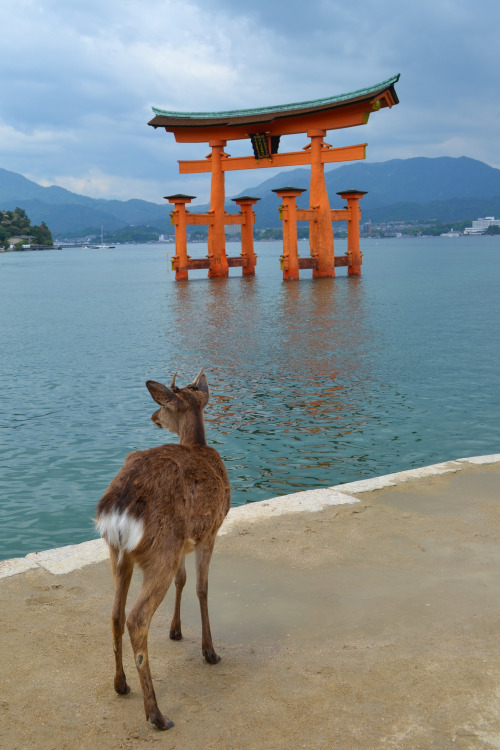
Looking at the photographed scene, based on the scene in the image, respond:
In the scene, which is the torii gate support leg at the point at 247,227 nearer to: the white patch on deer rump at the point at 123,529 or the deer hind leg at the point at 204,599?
the deer hind leg at the point at 204,599

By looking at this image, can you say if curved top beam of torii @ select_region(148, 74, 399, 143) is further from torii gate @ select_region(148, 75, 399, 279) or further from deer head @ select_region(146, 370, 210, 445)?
deer head @ select_region(146, 370, 210, 445)

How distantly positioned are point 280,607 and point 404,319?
69.9 ft

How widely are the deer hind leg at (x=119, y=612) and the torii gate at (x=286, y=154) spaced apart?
102ft

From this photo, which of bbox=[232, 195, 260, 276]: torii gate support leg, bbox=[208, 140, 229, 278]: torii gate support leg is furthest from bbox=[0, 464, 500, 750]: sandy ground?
bbox=[232, 195, 260, 276]: torii gate support leg

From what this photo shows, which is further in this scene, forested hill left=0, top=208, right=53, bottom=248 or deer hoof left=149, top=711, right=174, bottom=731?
forested hill left=0, top=208, right=53, bottom=248

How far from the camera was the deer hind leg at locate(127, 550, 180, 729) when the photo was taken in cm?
286

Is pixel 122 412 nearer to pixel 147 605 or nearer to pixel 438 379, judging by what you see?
pixel 438 379

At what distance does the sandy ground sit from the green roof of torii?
1176 inches

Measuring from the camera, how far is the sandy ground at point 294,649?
2.84 metres

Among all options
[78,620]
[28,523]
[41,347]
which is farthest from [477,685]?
[41,347]

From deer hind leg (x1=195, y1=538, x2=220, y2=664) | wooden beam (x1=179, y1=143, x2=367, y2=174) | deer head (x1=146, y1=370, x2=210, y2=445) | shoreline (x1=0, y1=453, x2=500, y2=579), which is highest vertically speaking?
wooden beam (x1=179, y1=143, x2=367, y2=174)

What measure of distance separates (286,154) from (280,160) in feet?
1.36

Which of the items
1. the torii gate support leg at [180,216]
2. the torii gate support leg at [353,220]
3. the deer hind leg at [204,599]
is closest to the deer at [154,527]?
the deer hind leg at [204,599]

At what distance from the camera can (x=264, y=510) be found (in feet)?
17.5
